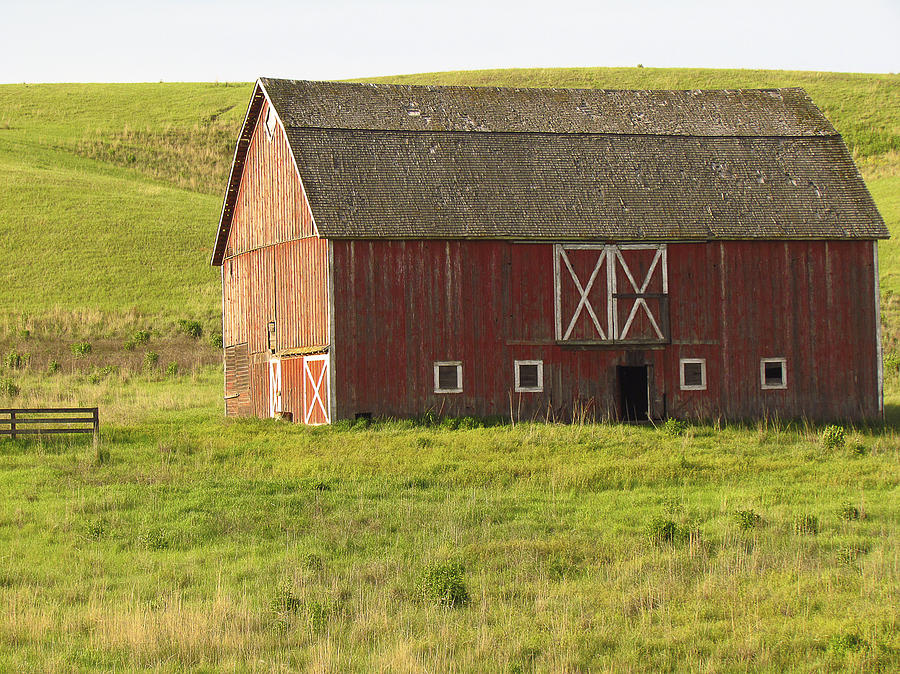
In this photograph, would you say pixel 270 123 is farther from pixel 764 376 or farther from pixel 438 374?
pixel 764 376

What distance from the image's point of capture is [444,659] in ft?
33.5

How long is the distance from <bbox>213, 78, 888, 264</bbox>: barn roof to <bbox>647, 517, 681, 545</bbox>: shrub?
46.4 ft

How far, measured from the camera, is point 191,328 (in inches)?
1873

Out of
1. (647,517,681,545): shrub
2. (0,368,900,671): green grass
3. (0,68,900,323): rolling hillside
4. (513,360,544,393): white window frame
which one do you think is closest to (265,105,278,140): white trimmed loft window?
(513,360,544,393): white window frame

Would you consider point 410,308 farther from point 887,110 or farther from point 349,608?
point 887,110

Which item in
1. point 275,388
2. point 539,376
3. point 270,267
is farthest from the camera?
point 270,267

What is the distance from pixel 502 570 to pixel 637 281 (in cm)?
1665

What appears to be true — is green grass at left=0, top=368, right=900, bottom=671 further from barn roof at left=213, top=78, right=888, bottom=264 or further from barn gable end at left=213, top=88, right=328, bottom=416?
barn roof at left=213, top=78, right=888, bottom=264

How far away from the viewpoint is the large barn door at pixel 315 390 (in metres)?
27.3

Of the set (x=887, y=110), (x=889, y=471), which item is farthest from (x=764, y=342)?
(x=887, y=110)

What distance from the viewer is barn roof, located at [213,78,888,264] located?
28422 millimetres

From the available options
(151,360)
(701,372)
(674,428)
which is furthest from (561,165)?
(151,360)

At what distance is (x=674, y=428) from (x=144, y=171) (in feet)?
190

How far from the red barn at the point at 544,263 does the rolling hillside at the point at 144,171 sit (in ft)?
69.5
